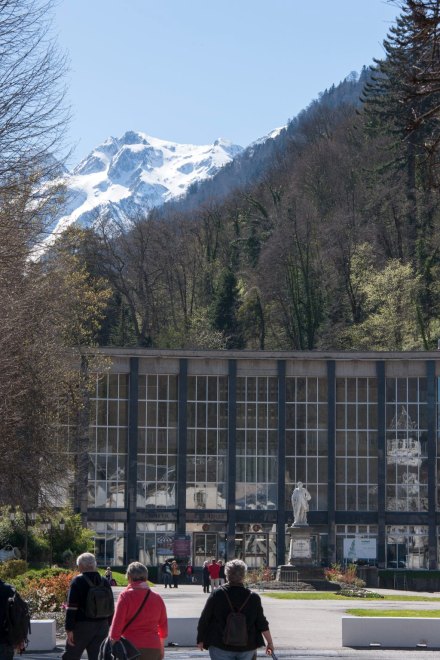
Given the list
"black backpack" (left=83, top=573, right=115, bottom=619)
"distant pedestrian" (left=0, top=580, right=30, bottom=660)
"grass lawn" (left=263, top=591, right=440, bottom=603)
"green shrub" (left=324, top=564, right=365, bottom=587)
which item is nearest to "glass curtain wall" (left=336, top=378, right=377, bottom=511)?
"green shrub" (left=324, top=564, right=365, bottom=587)

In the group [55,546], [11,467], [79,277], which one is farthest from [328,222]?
[11,467]

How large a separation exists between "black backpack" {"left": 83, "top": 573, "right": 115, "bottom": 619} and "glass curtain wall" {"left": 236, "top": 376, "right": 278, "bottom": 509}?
170 feet

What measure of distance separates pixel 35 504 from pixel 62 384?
4.50 meters

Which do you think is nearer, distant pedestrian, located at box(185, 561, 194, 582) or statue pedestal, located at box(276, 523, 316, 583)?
statue pedestal, located at box(276, 523, 316, 583)

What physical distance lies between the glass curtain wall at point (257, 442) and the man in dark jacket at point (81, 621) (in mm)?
51909

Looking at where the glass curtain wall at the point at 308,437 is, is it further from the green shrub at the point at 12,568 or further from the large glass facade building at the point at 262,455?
the green shrub at the point at 12,568

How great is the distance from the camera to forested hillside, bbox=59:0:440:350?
258ft

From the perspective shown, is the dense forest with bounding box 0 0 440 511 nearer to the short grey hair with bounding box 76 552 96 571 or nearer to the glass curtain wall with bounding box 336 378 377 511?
the glass curtain wall with bounding box 336 378 377 511

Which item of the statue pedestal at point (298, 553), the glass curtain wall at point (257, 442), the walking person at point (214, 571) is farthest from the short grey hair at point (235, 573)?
the glass curtain wall at point (257, 442)

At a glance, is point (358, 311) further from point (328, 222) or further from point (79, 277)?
point (79, 277)

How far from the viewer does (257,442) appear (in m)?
66.5

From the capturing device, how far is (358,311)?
270 feet

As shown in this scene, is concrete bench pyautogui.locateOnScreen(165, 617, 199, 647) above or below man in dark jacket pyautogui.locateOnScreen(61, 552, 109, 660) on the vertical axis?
below

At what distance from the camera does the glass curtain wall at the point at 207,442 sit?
65.8 metres
